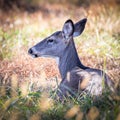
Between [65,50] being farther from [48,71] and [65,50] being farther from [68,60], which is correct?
[48,71]

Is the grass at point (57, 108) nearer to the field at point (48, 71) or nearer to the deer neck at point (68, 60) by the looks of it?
the field at point (48, 71)

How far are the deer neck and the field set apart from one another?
0.20 m

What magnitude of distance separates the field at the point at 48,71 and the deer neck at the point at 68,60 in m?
0.20

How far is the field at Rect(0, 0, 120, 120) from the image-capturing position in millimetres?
6820

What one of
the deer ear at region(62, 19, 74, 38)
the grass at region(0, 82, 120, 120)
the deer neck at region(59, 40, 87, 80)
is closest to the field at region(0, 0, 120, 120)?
the grass at region(0, 82, 120, 120)

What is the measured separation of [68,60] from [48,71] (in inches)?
28.1

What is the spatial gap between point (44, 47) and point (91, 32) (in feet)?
9.26

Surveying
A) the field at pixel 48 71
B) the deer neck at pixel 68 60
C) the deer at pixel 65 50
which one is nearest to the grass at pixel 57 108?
the field at pixel 48 71

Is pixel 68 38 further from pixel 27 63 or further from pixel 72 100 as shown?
pixel 72 100

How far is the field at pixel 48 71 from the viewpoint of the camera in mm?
6820

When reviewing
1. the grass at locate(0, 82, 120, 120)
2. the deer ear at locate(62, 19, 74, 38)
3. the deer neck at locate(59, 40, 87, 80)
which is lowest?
the grass at locate(0, 82, 120, 120)

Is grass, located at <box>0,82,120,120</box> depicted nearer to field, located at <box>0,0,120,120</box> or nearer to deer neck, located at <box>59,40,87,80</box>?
field, located at <box>0,0,120,120</box>

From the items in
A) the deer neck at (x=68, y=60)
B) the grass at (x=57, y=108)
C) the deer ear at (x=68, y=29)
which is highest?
the deer ear at (x=68, y=29)

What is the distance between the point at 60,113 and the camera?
22.6 ft
